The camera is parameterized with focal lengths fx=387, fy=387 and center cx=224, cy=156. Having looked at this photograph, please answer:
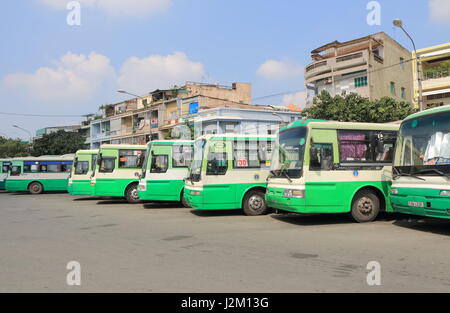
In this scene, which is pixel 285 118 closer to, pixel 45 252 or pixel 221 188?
pixel 221 188

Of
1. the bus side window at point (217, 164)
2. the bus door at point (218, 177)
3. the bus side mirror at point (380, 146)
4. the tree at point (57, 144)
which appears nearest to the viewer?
the bus side mirror at point (380, 146)

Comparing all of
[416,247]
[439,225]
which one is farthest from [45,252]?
[439,225]

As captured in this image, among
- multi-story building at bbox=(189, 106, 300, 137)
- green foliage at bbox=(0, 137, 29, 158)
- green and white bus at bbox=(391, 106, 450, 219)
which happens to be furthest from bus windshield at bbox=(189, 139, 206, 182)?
green foliage at bbox=(0, 137, 29, 158)

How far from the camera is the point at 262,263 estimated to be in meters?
5.81

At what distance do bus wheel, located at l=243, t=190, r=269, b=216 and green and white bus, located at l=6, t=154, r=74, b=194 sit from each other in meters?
19.1

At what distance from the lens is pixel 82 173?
21016mm

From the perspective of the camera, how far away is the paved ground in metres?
4.76

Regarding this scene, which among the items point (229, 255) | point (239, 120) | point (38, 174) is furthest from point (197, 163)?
point (239, 120)

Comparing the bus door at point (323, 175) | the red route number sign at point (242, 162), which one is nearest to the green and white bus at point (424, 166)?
the bus door at point (323, 175)

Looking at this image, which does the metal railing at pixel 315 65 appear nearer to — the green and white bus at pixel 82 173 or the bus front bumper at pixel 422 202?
the green and white bus at pixel 82 173

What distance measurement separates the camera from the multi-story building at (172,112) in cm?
4012

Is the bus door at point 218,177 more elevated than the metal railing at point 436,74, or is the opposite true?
the metal railing at point 436,74

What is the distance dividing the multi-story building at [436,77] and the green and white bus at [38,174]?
2912cm
